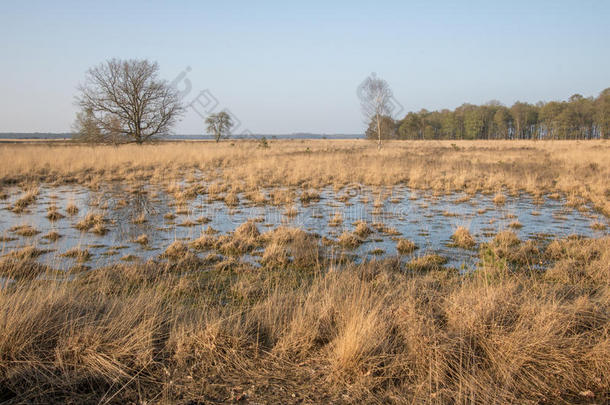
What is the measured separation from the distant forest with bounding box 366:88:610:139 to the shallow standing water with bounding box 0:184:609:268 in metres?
49.6

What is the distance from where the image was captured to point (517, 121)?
245ft

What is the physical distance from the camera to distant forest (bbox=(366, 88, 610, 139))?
2410 inches

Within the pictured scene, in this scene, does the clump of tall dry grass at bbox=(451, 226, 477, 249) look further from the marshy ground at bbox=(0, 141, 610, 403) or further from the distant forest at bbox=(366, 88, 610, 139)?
the distant forest at bbox=(366, 88, 610, 139)

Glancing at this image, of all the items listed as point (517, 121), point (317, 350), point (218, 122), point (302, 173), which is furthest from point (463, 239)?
point (517, 121)

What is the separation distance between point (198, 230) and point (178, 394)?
551cm

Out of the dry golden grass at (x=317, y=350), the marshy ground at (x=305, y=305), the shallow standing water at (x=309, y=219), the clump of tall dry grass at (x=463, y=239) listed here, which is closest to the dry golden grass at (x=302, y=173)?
the shallow standing water at (x=309, y=219)

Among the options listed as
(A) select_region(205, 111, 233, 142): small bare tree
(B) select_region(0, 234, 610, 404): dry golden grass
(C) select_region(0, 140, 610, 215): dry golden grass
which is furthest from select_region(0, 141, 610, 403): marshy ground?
(A) select_region(205, 111, 233, 142): small bare tree

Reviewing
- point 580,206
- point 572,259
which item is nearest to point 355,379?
point 572,259

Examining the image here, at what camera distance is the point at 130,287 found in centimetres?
485

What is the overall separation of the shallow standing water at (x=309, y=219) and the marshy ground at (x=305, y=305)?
Answer: 8 centimetres

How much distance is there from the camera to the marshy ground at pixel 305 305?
2.86m

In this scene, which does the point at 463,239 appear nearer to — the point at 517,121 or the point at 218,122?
the point at 218,122

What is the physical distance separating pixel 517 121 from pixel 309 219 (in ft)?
264

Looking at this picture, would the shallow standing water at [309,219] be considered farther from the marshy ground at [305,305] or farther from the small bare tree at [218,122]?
the small bare tree at [218,122]
